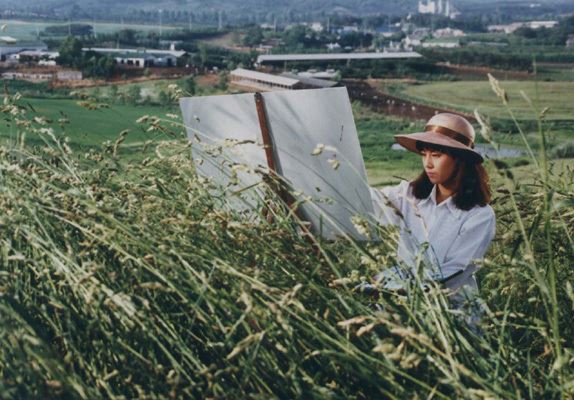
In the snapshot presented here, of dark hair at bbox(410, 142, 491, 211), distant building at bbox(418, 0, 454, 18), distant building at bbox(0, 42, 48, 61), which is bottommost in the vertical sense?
distant building at bbox(0, 42, 48, 61)

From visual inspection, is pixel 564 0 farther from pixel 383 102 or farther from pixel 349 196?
pixel 349 196

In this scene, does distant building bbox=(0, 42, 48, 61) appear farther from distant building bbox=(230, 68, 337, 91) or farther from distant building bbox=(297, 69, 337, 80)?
distant building bbox=(297, 69, 337, 80)

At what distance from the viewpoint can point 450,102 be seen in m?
19.7

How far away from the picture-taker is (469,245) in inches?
113

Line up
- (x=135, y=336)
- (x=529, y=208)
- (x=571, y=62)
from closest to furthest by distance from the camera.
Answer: (x=135, y=336)
(x=529, y=208)
(x=571, y=62)

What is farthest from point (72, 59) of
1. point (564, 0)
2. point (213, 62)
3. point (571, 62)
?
point (564, 0)

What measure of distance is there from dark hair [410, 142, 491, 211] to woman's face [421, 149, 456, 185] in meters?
0.01

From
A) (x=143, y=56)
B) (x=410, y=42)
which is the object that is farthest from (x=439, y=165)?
(x=410, y=42)

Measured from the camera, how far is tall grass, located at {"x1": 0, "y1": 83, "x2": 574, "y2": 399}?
1733 mm

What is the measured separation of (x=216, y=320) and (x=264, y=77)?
1555 centimetres

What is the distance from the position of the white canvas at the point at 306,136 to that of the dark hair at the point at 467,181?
16.0 inches

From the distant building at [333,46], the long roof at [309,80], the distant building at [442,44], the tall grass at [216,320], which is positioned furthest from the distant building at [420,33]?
the tall grass at [216,320]

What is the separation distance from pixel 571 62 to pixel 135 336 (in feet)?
73.1

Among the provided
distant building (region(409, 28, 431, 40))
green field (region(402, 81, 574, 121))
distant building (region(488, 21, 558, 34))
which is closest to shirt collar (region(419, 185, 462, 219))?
green field (region(402, 81, 574, 121))
